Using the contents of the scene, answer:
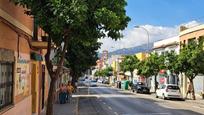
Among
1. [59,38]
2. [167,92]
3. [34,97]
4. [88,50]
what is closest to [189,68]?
[167,92]

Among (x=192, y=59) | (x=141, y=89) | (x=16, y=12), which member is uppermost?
(x=16, y=12)

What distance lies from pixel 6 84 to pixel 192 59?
106ft

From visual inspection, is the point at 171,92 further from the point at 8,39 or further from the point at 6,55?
the point at 6,55

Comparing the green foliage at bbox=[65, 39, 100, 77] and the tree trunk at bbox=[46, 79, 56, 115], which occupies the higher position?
the green foliage at bbox=[65, 39, 100, 77]

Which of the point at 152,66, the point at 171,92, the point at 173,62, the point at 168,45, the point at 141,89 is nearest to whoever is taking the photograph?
the point at 171,92

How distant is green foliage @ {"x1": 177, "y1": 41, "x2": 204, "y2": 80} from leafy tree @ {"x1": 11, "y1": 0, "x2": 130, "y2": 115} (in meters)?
28.9

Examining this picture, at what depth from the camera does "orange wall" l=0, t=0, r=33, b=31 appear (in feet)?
42.8

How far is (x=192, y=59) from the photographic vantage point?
A: 4378 centimetres

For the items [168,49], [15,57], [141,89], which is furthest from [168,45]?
[15,57]

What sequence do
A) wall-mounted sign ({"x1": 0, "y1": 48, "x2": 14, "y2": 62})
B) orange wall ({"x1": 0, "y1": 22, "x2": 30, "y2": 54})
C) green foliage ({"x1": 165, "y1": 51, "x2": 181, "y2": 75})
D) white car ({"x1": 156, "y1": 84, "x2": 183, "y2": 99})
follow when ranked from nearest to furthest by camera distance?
wall-mounted sign ({"x1": 0, "y1": 48, "x2": 14, "y2": 62}) < orange wall ({"x1": 0, "y1": 22, "x2": 30, "y2": 54}) < white car ({"x1": 156, "y1": 84, "x2": 183, "y2": 99}) < green foliage ({"x1": 165, "y1": 51, "x2": 181, "y2": 75})

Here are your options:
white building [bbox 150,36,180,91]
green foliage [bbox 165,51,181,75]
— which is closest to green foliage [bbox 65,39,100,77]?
green foliage [bbox 165,51,181,75]

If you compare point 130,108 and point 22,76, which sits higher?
point 22,76

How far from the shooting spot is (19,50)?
16359 millimetres

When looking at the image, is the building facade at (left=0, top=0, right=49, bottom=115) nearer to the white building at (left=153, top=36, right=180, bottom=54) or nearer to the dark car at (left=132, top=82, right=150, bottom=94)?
the white building at (left=153, top=36, right=180, bottom=54)
